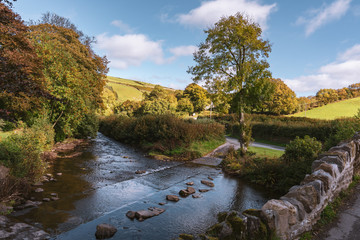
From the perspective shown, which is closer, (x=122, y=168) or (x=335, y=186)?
(x=335, y=186)

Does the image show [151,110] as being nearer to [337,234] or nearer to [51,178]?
[51,178]

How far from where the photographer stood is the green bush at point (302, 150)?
360 inches

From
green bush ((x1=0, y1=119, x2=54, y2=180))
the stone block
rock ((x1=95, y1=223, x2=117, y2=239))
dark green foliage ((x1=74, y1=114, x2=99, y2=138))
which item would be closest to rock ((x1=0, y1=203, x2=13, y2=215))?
green bush ((x1=0, y1=119, x2=54, y2=180))

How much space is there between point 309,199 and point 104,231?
4527 millimetres

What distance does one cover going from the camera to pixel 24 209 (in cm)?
580

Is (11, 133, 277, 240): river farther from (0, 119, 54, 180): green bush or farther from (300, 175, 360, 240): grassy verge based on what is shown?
(300, 175, 360, 240): grassy verge

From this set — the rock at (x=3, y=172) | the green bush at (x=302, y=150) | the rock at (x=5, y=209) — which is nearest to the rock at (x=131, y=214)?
the rock at (x=5, y=209)

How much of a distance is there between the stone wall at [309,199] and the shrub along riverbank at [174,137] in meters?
9.50

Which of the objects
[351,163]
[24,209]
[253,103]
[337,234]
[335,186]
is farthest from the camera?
[253,103]

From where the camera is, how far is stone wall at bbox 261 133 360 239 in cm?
341

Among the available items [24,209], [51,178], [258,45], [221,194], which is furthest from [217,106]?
[24,209]

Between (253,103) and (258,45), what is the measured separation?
3.50 m

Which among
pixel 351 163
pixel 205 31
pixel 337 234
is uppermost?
pixel 205 31

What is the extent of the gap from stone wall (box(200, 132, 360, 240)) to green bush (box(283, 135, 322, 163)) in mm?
3301
